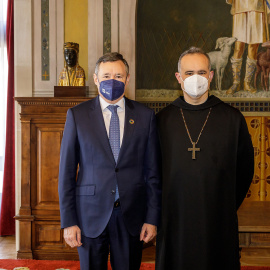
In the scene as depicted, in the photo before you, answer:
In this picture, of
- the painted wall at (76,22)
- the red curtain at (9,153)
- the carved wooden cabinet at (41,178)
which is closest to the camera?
the carved wooden cabinet at (41,178)

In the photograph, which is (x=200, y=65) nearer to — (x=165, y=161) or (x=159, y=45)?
(x=165, y=161)

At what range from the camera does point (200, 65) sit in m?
2.35

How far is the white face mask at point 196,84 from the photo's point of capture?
7.52 ft

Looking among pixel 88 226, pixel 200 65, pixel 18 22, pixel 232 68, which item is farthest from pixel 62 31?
pixel 88 226

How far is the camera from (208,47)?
208 inches

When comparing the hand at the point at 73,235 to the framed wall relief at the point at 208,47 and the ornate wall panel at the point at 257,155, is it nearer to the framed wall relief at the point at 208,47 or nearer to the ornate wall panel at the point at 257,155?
the framed wall relief at the point at 208,47

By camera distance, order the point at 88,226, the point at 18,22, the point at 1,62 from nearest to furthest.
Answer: the point at 88,226 → the point at 18,22 → the point at 1,62

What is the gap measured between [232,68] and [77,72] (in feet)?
7.62

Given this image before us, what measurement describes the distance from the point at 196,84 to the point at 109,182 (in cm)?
78

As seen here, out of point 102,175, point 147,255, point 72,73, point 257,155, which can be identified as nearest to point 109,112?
point 102,175

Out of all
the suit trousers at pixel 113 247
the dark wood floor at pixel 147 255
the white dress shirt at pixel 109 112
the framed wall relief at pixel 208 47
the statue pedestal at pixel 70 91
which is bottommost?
the dark wood floor at pixel 147 255

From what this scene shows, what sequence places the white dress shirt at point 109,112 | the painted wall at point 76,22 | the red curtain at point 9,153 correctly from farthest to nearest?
the red curtain at point 9,153, the painted wall at point 76,22, the white dress shirt at point 109,112

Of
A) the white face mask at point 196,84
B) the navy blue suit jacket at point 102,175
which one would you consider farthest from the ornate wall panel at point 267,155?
the navy blue suit jacket at point 102,175

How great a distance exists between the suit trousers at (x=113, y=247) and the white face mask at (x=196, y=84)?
2.72 ft
